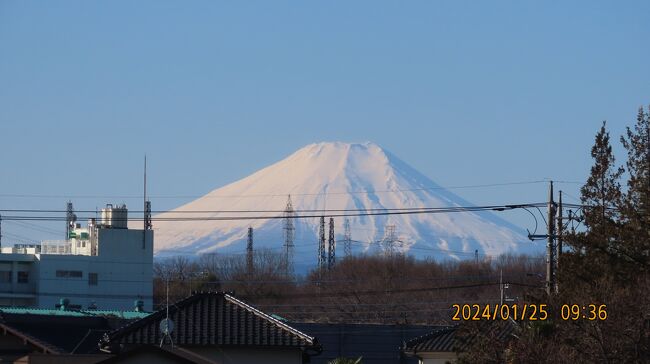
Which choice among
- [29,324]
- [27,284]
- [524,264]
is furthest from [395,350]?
[524,264]

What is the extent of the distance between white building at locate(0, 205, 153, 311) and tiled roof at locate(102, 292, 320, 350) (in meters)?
59.3

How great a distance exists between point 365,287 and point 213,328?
236 ft

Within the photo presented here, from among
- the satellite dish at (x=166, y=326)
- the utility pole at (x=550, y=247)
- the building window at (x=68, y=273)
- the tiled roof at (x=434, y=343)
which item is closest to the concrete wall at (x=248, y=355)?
the satellite dish at (x=166, y=326)

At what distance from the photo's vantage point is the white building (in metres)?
93.7

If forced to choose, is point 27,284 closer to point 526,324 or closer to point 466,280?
point 466,280

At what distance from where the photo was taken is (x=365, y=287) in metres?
105

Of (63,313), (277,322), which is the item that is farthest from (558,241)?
(63,313)

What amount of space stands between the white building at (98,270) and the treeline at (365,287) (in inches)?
116

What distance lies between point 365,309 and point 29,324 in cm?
5716

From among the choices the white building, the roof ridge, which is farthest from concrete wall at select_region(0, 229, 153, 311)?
the roof ridge

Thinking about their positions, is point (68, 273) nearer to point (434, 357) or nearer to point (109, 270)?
point (109, 270)

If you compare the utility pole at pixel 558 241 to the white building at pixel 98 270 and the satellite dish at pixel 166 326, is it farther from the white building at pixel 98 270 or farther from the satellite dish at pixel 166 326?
the white building at pixel 98 270

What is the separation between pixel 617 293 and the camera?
1045 inches
